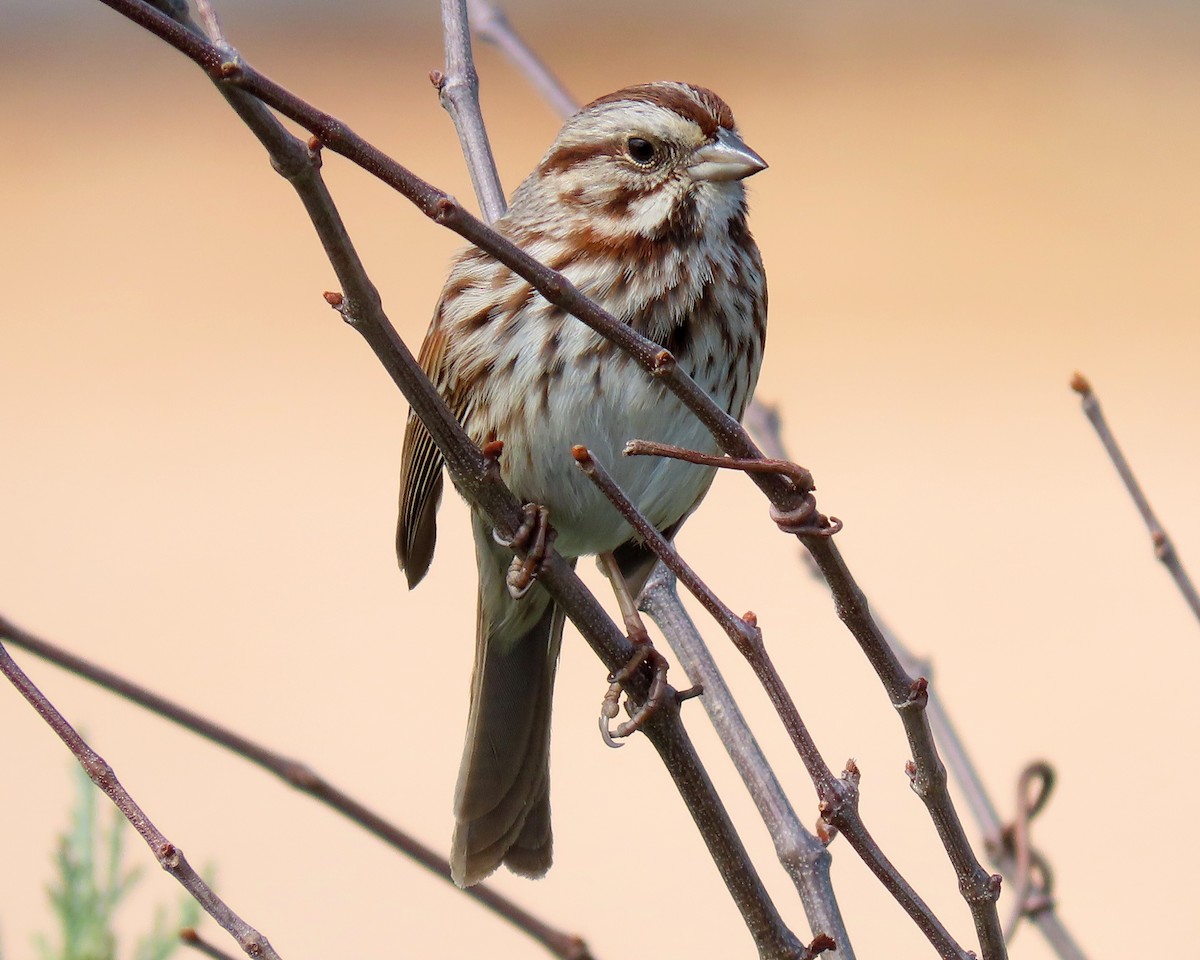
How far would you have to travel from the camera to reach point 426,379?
55.6 inches

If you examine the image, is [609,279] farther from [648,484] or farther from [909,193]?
[909,193]

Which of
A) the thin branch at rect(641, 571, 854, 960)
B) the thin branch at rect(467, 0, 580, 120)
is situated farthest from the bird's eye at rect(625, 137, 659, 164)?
the thin branch at rect(641, 571, 854, 960)

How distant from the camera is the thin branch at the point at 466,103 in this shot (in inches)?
97.0

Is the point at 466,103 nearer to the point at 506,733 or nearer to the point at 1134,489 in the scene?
the point at 506,733

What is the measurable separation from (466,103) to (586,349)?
1.72ft

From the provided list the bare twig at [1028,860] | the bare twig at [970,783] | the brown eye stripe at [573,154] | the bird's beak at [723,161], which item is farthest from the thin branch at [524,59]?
the bare twig at [1028,860]

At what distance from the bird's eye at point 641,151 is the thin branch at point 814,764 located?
123 centimetres

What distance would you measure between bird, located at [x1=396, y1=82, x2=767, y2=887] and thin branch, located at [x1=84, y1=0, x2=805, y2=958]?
528 millimetres

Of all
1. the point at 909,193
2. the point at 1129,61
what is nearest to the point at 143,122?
the point at 909,193

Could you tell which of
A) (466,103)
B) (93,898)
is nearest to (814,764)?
(93,898)

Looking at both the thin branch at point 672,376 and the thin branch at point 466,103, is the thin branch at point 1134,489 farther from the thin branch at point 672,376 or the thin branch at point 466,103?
the thin branch at point 466,103

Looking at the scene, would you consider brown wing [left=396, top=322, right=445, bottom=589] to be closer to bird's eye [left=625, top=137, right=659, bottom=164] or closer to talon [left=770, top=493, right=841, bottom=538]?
bird's eye [left=625, top=137, right=659, bottom=164]

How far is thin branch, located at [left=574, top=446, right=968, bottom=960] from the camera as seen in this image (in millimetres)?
1215

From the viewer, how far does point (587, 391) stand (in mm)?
2248
